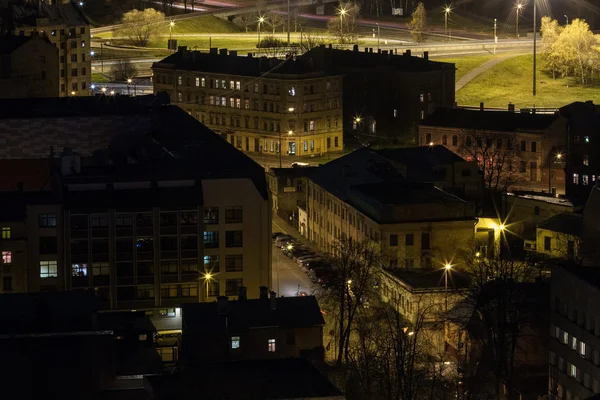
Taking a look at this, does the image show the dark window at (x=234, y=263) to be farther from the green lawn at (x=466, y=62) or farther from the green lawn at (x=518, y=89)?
the green lawn at (x=466, y=62)

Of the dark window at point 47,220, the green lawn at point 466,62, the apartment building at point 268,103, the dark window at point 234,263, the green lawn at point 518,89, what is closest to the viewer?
the dark window at point 47,220

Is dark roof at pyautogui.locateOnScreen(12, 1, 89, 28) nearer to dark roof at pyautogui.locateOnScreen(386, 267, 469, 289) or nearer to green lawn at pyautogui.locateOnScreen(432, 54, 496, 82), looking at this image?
green lawn at pyautogui.locateOnScreen(432, 54, 496, 82)

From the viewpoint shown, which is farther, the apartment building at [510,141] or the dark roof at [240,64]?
the dark roof at [240,64]

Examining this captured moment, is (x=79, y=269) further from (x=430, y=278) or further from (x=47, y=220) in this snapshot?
(x=430, y=278)

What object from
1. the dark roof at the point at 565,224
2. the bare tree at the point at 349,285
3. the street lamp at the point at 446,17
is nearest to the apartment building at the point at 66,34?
the street lamp at the point at 446,17

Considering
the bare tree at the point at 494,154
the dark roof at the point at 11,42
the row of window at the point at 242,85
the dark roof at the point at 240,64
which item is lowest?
the bare tree at the point at 494,154

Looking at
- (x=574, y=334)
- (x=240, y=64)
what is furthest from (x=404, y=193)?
(x=240, y=64)
